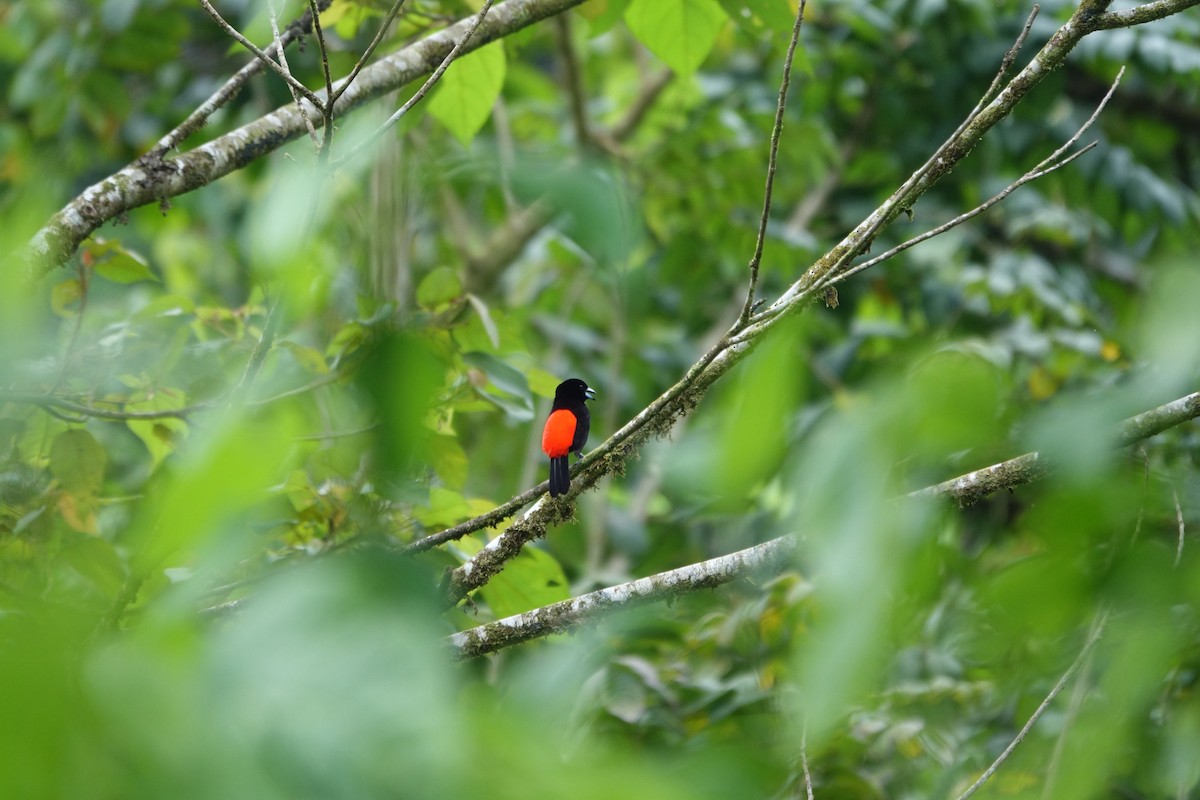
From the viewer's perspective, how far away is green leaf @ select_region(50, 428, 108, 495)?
2.37 meters

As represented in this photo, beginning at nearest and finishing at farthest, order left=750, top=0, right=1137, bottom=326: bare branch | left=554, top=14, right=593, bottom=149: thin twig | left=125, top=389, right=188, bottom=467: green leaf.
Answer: left=750, top=0, right=1137, bottom=326: bare branch < left=125, top=389, right=188, bottom=467: green leaf < left=554, top=14, right=593, bottom=149: thin twig

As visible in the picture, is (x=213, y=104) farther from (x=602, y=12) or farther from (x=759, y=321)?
(x=759, y=321)

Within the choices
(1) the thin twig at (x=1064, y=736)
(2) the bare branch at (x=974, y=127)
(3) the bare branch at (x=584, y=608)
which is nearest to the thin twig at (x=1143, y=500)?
(1) the thin twig at (x=1064, y=736)

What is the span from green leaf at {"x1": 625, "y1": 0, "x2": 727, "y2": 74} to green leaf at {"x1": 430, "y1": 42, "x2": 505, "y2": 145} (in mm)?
350

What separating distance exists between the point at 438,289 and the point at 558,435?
595 millimetres

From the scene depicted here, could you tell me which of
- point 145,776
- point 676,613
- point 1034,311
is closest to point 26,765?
point 145,776

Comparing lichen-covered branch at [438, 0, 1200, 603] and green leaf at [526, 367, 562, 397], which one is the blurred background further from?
lichen-covered branch at [438, 0, 1200, 603]

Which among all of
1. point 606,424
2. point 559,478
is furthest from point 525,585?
point 606,424

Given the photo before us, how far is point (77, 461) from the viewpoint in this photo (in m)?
2.40

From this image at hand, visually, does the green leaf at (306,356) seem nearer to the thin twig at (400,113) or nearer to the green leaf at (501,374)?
the green leaf at (501,374)

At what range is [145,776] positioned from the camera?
50cm

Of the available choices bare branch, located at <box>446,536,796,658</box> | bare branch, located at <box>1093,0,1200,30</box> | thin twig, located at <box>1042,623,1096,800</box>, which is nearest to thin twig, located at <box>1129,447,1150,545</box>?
thin twig, located at <box>1042,623,1096,800</box>

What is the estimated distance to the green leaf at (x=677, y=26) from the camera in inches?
106

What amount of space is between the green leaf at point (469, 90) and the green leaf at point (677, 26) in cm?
35
